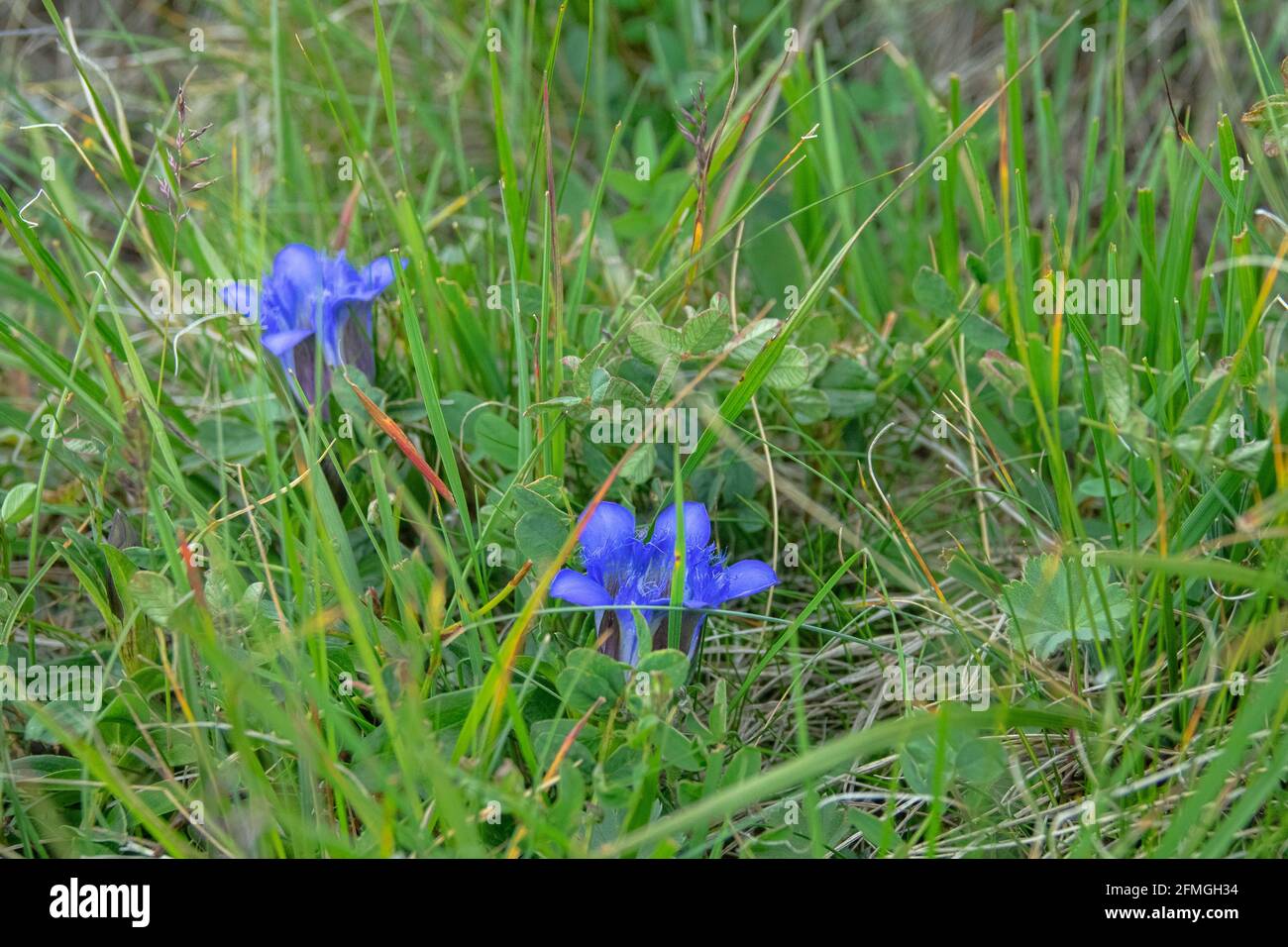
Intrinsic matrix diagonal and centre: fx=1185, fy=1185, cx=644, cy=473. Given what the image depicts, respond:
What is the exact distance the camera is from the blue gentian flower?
171 cm

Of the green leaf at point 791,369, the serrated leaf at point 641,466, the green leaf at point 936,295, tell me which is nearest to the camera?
the serrated leaf at point 641,466

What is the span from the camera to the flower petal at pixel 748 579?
4.52 feet

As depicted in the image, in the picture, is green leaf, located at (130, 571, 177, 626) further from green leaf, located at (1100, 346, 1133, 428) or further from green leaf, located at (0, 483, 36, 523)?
green leaf, located at (1100, 346, 1133, 428)

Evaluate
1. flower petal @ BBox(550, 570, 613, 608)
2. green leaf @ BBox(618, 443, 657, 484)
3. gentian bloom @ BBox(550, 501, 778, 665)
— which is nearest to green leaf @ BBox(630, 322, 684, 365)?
green leaf @ BBox(618, 443, 657, 484)

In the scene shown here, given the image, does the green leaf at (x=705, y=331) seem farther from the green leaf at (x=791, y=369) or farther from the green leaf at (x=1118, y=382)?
the green leaf at (x=1118, y=382)

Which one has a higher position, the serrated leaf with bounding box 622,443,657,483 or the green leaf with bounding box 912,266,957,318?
the green leaf with bounding box 912,266,957,318

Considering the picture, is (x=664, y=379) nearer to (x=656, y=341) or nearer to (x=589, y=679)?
(x=656, y=341)

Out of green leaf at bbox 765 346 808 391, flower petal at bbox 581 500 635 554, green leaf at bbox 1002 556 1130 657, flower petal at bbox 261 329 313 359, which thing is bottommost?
green leaf at bbox 1002 556 1130 657

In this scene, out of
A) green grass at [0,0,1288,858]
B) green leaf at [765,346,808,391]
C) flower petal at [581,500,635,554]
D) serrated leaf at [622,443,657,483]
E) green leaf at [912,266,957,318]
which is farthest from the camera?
green leaf at [912,266,957,318]

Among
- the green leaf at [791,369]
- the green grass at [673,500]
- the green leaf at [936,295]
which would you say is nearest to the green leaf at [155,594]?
the green grass at [673,500]

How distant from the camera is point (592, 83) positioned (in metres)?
2.99

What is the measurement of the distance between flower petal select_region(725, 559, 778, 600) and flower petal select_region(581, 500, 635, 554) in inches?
5.2

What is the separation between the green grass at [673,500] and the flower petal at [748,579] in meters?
0.13
